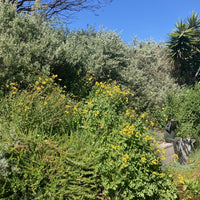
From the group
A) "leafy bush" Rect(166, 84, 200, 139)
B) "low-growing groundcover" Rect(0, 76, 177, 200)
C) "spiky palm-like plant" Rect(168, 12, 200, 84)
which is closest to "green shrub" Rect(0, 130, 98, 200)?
"low-growing groundcover" Rect(0, 76, 177, 200)

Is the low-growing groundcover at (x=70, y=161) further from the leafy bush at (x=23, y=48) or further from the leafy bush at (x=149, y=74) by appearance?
the leafy bush at (x=149, y=74)

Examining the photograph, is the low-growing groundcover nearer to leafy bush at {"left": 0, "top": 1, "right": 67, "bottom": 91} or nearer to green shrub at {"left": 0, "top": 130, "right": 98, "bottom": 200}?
green shrub at {"left": 0, "top": 130, "right": 98, "bottom": 200}

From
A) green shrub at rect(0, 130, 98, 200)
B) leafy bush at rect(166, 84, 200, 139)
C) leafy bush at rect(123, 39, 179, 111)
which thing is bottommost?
green shrub at rect(0, 130, 98, 200)

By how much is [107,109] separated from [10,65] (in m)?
2.49

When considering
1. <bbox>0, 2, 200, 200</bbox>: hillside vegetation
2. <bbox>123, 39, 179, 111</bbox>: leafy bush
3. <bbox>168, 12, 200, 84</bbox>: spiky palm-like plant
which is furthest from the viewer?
<bbox>168, 12, 200, 84</bbox>: spiky palm-like plant

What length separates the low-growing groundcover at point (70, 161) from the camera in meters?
2.70

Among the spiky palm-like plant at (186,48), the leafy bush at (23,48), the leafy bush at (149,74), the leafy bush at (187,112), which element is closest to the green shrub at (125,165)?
the leafy bush at (23,48)

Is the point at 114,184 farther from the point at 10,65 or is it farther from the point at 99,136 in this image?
the point at 10,65

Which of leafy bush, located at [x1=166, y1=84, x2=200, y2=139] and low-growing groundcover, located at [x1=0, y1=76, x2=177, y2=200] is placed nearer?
low-growing groundcover, located at [x1=0, y1=76, x2=177, y2=200]

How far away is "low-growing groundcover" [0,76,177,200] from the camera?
8.87 ft

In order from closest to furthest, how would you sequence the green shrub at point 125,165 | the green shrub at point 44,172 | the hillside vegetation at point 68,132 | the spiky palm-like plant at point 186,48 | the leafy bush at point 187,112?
the green shrub at point 44,172, the hillside vegetation at point 68,132, the green shrub at point 125,165, the leafy bush at point 187,112, the spiky palm-like plant at point 186,48

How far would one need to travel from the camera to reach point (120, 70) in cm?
743

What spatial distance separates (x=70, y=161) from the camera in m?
3.01

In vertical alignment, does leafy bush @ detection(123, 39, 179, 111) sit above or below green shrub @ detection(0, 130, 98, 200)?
above
